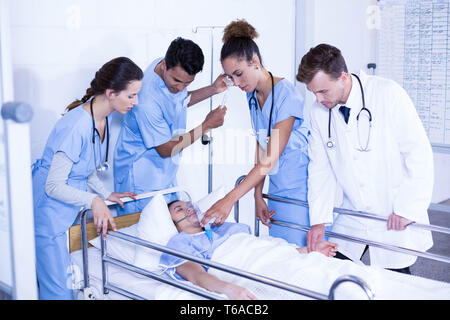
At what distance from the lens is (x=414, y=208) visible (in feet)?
6.41

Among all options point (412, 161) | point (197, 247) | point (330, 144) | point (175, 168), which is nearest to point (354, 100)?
point (330, 144)

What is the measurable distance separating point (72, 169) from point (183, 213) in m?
0.54

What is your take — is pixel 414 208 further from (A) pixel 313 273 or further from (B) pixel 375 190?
(A) pixel 313 273

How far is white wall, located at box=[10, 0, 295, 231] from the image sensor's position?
233 cm

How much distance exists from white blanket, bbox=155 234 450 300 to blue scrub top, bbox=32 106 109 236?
53 cm

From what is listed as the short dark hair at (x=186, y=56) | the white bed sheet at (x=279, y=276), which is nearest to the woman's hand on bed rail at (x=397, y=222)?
the white bed sheet at (x=279, y=276)

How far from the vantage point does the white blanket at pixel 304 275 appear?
172 centimetres

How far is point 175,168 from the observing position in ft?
8.54

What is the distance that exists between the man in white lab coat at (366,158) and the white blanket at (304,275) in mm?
202

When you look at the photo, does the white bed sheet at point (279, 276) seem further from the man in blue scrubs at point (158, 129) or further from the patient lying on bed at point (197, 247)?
the man in blue scrubs at point (158, 129)

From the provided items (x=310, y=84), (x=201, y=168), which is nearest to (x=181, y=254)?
(x=310, y=84)

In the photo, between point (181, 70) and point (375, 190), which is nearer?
point (375, 190)
